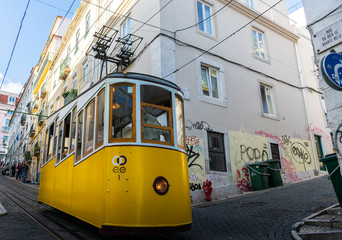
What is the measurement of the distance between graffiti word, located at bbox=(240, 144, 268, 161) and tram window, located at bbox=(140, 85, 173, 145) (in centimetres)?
764

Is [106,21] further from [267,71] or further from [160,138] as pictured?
[160,138]

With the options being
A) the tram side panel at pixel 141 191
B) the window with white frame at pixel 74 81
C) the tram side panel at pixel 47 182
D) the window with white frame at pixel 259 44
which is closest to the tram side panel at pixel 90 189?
the tram side panel at pixel 141 191

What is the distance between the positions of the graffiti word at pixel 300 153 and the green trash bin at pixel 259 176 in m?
4.04

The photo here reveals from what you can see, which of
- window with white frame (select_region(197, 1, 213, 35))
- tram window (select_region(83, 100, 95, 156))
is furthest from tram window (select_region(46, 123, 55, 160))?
window with white frame (select_region(197, 1, 213, 35))

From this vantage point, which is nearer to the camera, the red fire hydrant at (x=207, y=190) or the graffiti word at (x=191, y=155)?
the red fire hydrant at (x=207, y=190)

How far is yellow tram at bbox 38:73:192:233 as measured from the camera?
157 inches

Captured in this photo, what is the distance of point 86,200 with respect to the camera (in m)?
4.55

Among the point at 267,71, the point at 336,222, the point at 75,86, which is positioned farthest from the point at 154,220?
the point at 75,86

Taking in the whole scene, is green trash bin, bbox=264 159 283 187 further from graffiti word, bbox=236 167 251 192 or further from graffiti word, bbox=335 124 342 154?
graffiti word, bbox=335 124 342 154

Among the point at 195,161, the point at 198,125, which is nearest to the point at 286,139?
the point at 198,125

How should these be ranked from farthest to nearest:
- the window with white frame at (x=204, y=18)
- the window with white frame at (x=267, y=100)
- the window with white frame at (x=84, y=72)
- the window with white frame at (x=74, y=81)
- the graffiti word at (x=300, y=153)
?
the window with white frame at (x=74, y=81)
the window with white frame at (x=84, y=72)
the graffiti word at (x=300, y=153)
the window with white frame at (x=267, y=100)
the window with white frame at (x=204, y=18)

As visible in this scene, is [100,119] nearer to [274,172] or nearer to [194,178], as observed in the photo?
[194,178]

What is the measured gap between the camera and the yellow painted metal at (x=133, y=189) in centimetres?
394

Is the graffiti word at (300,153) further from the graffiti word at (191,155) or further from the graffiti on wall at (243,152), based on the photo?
the graffiti word at (191,155)
